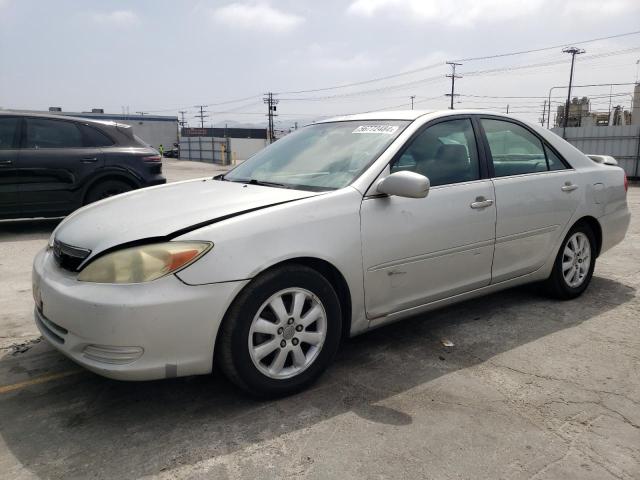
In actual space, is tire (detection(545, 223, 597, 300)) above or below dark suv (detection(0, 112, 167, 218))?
below

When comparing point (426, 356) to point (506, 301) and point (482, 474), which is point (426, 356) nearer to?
point (482, 474)

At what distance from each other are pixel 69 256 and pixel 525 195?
2970mm

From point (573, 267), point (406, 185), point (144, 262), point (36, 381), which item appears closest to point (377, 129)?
point (406, 185)

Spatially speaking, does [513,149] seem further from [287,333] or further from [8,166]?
[8,166]

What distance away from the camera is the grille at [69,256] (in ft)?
8.56

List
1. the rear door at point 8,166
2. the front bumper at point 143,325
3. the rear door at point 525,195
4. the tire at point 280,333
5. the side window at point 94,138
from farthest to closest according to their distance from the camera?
the side window at point 94,138, the rear door at point 8,166, the rear door at point 525,195, the tire at point 280,333, the front bumper at point 143,325

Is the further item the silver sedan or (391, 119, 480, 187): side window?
(391, 119, 480, 187): side window

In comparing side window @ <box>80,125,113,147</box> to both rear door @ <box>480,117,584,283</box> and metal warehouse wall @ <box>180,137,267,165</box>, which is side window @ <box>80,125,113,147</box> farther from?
metal warehouse wall @ <box>180,137,267,165</box>

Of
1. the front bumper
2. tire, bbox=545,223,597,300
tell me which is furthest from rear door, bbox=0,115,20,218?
tire, bbox=545,223,597,300

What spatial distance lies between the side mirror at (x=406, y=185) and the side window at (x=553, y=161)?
176 centimetres

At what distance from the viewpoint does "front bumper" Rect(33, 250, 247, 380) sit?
2.34 meters

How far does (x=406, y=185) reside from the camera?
2.89m

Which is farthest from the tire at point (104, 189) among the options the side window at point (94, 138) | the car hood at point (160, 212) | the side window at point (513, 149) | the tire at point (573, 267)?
the tire at point (573, 267)

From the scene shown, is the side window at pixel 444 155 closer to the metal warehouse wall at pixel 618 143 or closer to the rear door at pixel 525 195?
the rear door at pixel 525 195
